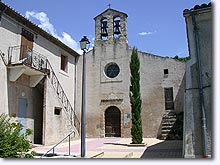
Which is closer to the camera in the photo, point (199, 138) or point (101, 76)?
point (199, 138)

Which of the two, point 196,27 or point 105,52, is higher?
point 105,52

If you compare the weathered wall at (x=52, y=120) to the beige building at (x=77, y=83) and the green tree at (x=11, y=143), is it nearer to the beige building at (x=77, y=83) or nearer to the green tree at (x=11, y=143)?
the beige building at (x=77, y=83)

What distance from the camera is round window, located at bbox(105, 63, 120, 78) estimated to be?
18.3 meters

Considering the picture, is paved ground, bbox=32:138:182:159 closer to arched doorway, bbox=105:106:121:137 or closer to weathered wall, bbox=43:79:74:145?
weathered wall, bbox=43:79:74:145

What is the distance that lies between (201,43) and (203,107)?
1.51 meters

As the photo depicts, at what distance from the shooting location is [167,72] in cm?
1709

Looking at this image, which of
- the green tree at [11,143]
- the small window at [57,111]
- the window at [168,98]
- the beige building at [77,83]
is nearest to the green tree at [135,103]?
the beige building at [77,83]

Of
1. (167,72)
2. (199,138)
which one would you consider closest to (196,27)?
(199,138)

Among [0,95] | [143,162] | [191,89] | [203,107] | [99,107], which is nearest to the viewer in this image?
[143,162]

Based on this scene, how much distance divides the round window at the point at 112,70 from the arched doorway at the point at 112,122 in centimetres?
246

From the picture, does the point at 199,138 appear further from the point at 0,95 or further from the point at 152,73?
the point at 152,73

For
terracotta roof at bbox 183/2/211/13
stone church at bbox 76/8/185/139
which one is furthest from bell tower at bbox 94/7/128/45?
terracotta roof at bbox 183/2/211/13

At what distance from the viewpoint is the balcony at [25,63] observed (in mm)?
11867

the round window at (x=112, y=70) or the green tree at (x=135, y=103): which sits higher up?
the round window at (x=112, y=70)
